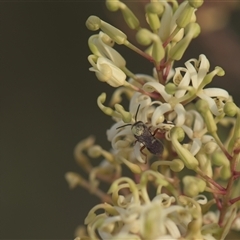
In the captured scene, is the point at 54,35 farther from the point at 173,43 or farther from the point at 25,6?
the point at 173,43

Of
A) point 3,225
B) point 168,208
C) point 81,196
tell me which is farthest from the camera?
point 81,196

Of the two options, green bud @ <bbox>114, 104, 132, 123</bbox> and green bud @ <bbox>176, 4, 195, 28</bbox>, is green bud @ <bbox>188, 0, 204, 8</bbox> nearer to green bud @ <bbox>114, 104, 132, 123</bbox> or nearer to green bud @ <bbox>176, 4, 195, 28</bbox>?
green bud @ <bbox>176, 4, 195, 28</bbox>

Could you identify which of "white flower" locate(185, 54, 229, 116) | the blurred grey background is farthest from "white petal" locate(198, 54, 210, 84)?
the blurred grey background

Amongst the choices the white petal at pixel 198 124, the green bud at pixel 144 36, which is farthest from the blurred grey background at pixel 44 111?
the green bud at pixel 144 36

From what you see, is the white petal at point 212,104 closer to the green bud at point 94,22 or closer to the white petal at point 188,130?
the white petal at point 188,130

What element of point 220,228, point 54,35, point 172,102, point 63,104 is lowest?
point 220,228

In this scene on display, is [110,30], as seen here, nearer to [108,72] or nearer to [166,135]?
[108,72]

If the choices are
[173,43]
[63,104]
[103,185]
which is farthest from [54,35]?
[173,43]

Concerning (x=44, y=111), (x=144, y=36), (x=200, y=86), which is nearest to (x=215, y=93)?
(x=200, y=86)
